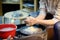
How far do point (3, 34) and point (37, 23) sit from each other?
389 millimetres

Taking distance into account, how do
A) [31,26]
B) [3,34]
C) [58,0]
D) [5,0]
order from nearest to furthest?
[3,34], [31,26], [58,0], [5,0]

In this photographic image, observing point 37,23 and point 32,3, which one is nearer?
point 37,23

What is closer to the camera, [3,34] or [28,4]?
[3,34]

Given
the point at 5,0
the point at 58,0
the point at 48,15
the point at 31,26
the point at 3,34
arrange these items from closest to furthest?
1. the point at 3,34
2. the point at 31,26
3. the point at 58,0
4. the point at 48,15
5. the point at 5,0

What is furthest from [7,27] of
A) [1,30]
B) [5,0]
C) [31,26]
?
[5,0]

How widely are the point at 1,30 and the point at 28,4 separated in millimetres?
1704

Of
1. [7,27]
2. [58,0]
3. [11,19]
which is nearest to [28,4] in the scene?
[11,19]

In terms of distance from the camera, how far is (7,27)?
1.11 meters

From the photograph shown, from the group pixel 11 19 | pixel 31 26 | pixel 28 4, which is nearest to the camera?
pixel 31 26

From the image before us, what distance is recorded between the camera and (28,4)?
271 centimetres

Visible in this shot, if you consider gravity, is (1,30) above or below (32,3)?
below

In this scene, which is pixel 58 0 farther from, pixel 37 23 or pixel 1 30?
pixel 1 30

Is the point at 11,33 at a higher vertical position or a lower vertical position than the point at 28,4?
lower

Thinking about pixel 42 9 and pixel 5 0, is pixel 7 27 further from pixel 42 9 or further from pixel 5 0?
pixel 5 0
